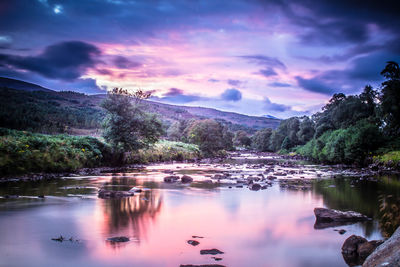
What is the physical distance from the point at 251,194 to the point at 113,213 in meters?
10.2

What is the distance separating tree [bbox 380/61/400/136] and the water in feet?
77.6

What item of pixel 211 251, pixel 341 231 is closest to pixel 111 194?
pixel 211 251

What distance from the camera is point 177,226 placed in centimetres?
1376

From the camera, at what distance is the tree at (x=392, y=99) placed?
42625mm

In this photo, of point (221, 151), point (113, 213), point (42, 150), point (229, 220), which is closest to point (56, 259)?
point (113, 213)

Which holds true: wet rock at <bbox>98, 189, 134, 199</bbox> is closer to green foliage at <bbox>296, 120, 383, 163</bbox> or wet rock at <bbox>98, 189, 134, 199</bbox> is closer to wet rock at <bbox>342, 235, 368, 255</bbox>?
wet rock at <bbox>342, 235, 368, 255</bbox>

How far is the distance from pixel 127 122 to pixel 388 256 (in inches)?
A: 1617

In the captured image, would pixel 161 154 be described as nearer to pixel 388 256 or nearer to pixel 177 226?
pixel 177 226

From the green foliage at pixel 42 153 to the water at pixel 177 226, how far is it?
5476 millimetres

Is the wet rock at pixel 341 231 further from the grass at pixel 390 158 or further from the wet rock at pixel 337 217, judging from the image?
the grass at pixel 390 158

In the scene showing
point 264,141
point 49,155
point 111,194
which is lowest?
point 111,194

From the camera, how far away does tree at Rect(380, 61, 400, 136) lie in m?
42.6

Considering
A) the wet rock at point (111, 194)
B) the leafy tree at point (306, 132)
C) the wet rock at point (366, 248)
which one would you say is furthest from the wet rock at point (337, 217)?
the leafy tree at point (306, 132)

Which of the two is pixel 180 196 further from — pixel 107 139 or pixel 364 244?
pixel 107 139
